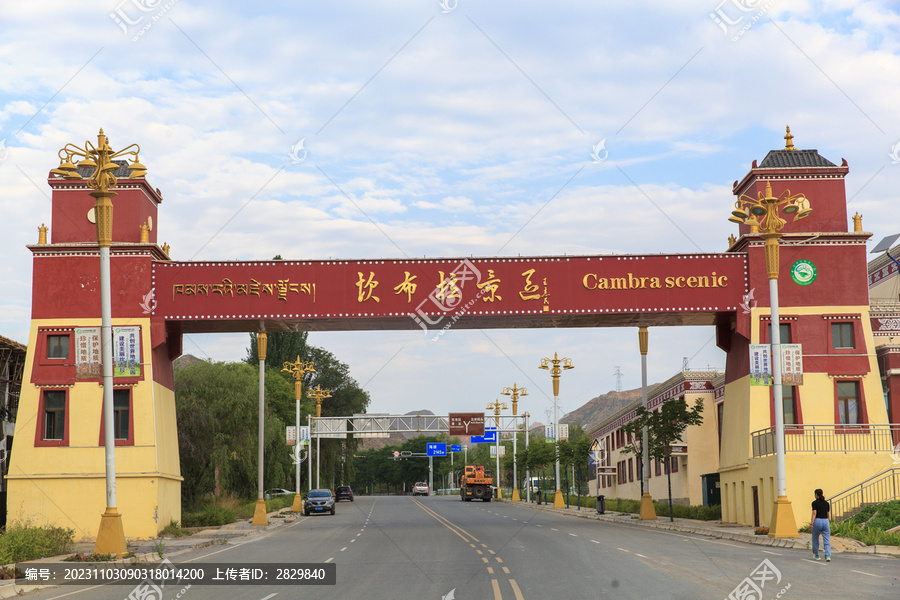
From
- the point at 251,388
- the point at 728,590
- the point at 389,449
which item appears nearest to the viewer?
the point at 728,590

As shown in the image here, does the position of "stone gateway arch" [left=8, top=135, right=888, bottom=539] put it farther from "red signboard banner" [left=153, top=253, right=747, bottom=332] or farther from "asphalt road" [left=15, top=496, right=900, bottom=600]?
"asphalt road" [left=15, top=496, right=900, bottom=600]

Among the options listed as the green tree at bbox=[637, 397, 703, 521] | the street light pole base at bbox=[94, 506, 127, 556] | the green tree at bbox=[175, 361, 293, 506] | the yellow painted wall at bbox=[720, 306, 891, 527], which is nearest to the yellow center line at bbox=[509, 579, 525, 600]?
the street light pole base at bbox=[94, 506, 127, 556]

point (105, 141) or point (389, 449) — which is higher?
point (105, 141)

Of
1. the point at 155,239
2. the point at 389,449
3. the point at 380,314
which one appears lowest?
the point at 389,449

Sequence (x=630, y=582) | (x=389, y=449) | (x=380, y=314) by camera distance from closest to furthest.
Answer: (x=630, y=582), (x=380, y=314), (x=389, y=449)

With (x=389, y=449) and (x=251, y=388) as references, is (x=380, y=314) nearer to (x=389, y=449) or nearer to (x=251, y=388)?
(x=251, y=388)

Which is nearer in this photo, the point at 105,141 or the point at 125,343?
the point at 105,141

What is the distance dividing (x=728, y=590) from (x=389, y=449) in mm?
163290

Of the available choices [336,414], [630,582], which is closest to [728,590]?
[630,582]

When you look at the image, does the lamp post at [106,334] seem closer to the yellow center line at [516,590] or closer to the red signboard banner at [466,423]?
the yellow center line at [516,590]

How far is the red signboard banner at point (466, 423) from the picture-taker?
7806 cm

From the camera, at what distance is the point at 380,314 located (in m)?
33.8

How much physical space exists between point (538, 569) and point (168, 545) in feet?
45.8

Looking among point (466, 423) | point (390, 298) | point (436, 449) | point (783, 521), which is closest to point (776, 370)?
point (783, 521)
